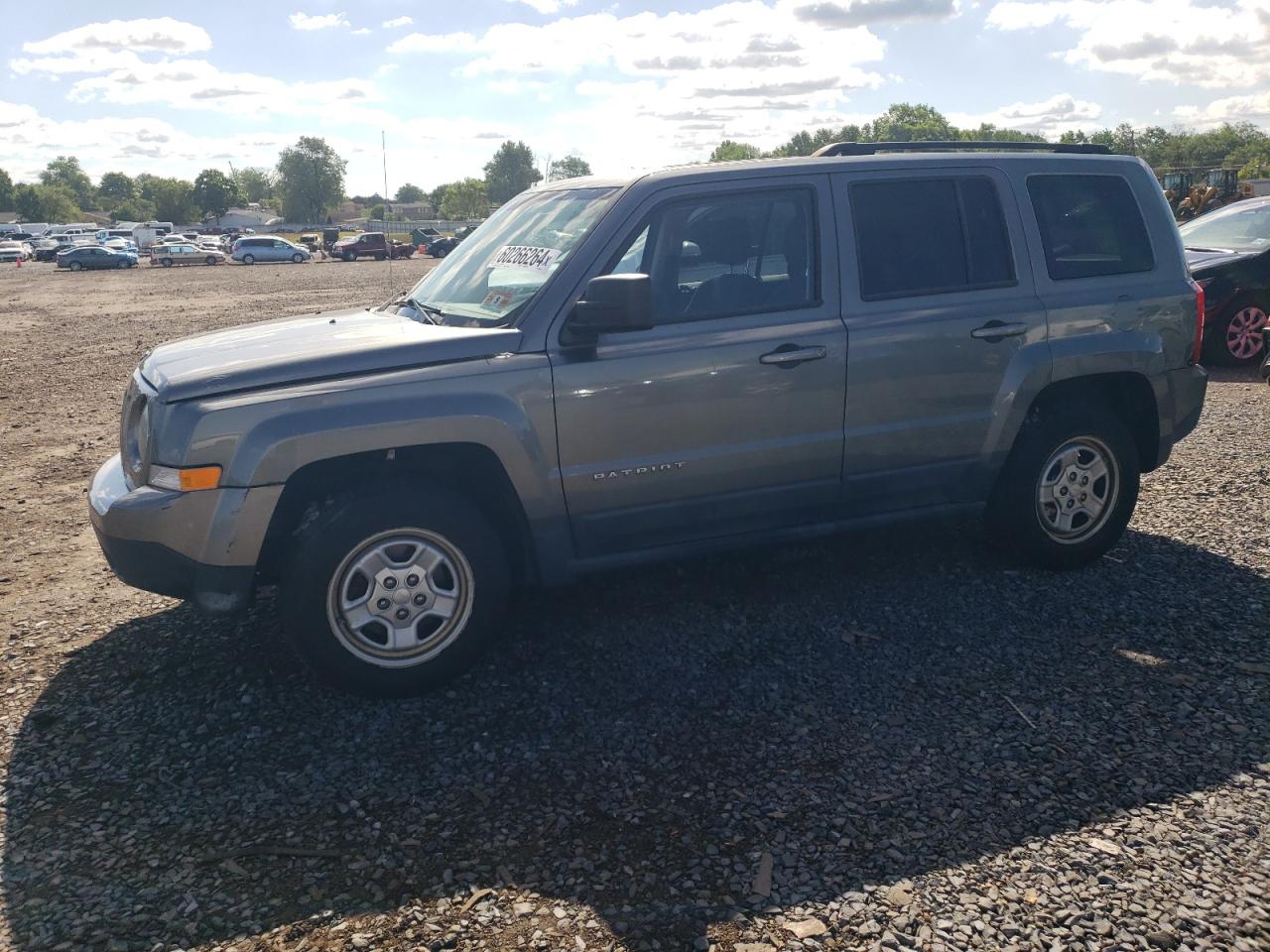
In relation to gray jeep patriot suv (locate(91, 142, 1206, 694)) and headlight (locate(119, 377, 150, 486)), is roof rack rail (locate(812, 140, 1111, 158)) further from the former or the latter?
headlight (locate(119, 377, 150, 486))

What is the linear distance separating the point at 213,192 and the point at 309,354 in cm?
16523

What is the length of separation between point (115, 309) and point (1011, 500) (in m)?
24.2

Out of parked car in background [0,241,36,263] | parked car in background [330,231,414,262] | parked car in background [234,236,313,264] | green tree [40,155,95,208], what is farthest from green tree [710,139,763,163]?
green tree [40,155,95,208]

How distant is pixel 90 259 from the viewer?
50.7 metres

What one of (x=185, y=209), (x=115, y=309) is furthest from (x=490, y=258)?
(x=185, y=209)

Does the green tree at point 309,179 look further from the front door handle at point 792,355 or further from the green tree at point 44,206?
the front door handle at point 792,355

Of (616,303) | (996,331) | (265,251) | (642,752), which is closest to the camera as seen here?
(642,752)

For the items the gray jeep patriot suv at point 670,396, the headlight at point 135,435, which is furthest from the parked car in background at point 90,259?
the headlight at point 135,435

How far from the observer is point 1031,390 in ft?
16.1

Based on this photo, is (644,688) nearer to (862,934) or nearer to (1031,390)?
(862,934)

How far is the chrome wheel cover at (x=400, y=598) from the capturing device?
12.8 ft

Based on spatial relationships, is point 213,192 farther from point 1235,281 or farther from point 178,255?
point 1235,281

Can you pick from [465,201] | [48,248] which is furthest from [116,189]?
[48,248]

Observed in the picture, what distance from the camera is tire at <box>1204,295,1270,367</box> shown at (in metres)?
10.4
